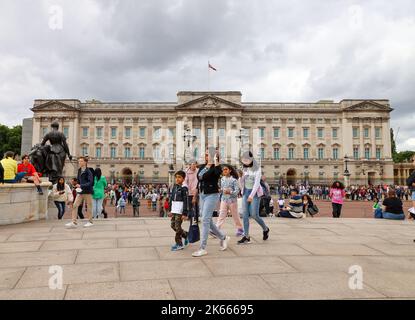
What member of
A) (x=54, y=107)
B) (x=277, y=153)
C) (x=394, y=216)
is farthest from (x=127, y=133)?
(x=394, y=216)

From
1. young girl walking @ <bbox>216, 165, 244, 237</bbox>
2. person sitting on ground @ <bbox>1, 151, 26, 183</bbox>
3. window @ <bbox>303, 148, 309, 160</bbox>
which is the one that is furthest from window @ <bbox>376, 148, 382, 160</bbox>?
person sitting on ground @ <bbox>1, 151, 26, 183</bbox>

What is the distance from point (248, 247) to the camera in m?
6.57

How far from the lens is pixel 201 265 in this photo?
507 cm

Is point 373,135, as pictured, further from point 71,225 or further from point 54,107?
point 71,225

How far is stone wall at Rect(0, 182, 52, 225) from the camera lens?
8953mm

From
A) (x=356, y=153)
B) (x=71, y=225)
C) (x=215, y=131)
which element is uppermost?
(x=215, y=131)

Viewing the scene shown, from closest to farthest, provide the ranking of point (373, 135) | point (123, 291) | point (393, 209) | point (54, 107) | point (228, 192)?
point (123, 291) → point (228, 192) → point (393, 209) → point (54, 107) → point (373, 135)

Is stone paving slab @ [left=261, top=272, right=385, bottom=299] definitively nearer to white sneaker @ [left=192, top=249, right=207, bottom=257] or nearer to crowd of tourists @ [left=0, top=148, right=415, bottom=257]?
white sneaker @ [left=192, top=249, right=207, bottom=257]

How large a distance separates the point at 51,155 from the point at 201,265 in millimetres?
9866

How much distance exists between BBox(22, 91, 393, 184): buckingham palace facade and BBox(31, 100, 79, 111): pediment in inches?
6.7

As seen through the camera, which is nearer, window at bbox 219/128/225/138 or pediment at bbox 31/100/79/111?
pediment at bbox 31/100/79/111

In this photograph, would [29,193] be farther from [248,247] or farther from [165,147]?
[165,147]

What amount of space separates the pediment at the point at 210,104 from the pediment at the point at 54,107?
2115 centimetres

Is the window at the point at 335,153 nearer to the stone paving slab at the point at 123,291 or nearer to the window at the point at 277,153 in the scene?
the window at the point at 277,153
